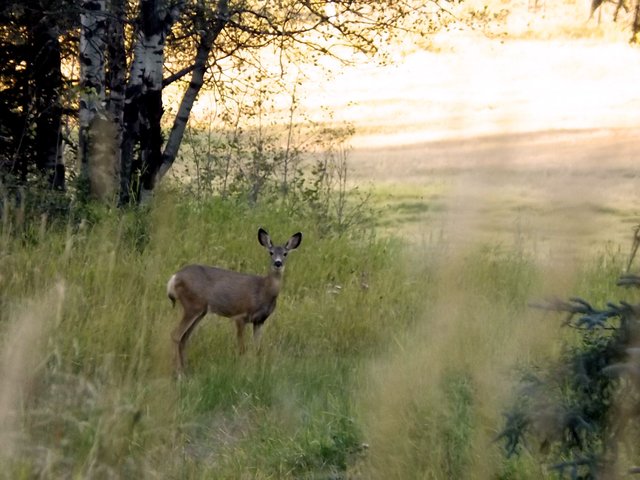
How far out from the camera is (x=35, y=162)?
12.6 metres

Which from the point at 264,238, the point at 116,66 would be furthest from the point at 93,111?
the point at 264,238

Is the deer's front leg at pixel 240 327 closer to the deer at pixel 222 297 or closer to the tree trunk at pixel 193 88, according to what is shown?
the deer at pixel 222 297

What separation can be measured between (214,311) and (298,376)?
4.78 ft

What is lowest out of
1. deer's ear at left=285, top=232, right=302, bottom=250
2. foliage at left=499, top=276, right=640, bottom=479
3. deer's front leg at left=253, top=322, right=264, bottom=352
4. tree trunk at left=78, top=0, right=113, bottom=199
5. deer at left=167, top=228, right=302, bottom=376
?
deer's front leg at left=253, top=322, right=264, bottom=352

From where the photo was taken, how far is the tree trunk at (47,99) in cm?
1162

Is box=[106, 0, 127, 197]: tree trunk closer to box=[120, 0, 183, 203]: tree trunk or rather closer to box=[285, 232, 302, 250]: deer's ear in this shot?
box=[120, 0, 183, 203]: tree trunk

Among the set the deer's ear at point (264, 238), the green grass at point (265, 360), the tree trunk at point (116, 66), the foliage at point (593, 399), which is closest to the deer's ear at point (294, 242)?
the deer's ear at point (264, 238)

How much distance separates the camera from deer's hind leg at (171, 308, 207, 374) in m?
7.03

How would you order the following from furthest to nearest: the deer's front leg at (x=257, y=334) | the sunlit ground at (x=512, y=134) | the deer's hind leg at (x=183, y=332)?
the deer's front leg at (x=257, y=334) < the deer's hind leg at (x=183, y=332) < the sunlit ground at (x=512, y=134)

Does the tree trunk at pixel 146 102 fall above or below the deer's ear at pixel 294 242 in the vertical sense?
above

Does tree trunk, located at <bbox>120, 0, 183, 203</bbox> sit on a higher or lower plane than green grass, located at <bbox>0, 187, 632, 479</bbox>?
higher

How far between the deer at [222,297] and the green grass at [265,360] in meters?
0.15

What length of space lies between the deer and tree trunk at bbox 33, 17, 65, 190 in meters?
3.50

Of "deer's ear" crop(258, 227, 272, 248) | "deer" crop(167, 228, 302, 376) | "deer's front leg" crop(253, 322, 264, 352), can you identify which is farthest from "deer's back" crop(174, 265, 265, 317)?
"deer's ear" crop(258, 227, 272, 248)
